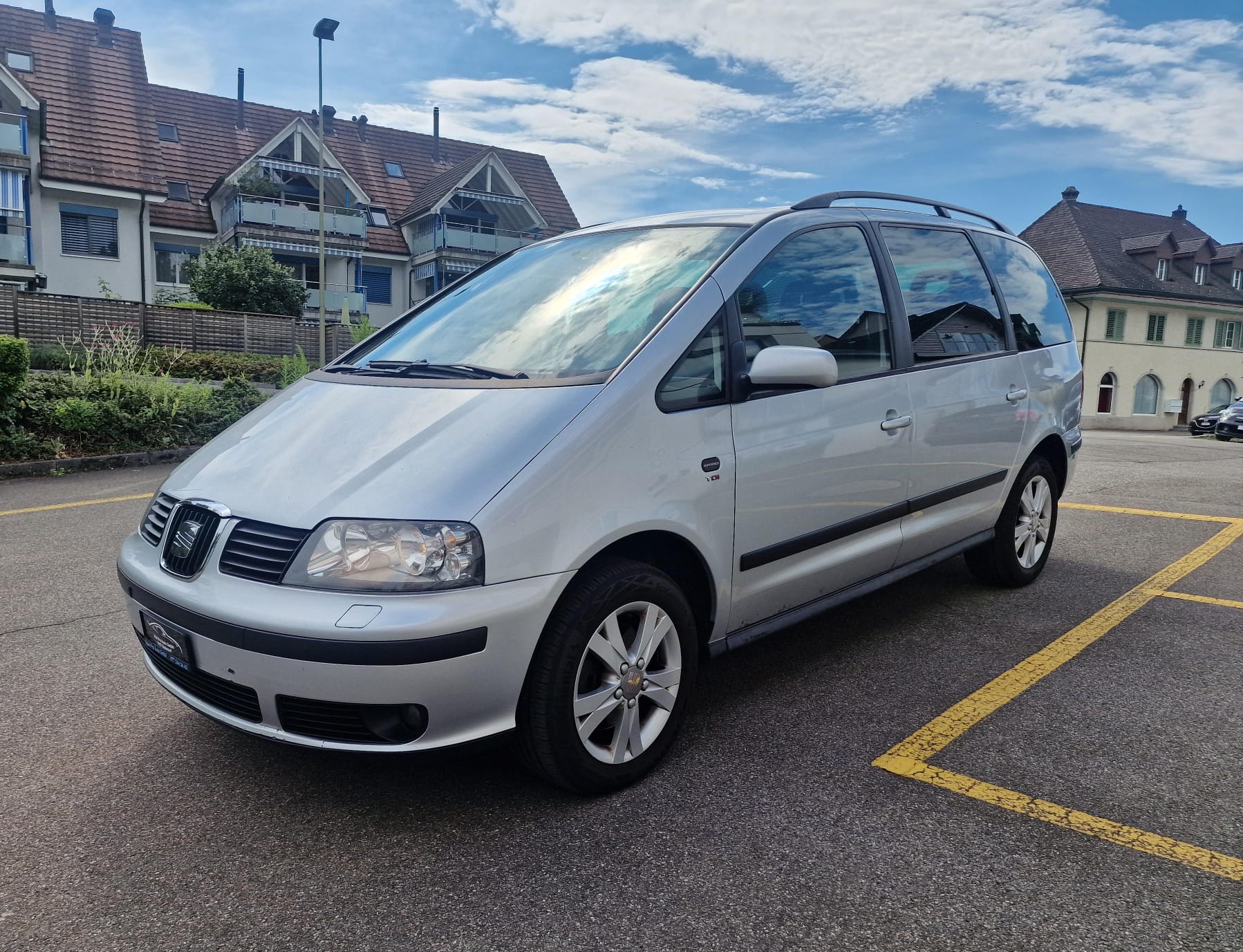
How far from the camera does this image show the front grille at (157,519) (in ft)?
9.25

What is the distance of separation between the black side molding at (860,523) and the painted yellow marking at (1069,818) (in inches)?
28.5

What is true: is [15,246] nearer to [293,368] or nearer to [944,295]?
[293,368]

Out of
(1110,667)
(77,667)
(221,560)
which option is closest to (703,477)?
(221,560)

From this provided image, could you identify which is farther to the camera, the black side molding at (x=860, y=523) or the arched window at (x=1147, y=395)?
the arched window at (x=1147, y=395)

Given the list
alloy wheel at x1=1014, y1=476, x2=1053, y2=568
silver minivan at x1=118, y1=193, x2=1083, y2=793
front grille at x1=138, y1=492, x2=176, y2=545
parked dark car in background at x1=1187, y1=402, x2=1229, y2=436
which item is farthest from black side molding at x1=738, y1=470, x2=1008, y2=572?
parked dark car in background at x1=1187, y1=402, x2=1229, y2=436

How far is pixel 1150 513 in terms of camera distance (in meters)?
7.29

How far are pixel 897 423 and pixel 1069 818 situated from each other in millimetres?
1568

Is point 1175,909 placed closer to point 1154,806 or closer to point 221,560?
point 1154,806

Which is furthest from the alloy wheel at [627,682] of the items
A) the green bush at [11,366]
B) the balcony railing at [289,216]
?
the balcony railing at [289,216]

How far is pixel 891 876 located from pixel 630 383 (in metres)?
1.47

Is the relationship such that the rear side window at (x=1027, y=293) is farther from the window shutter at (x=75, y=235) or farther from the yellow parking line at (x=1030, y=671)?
the window shutter at (x=75, y=235)

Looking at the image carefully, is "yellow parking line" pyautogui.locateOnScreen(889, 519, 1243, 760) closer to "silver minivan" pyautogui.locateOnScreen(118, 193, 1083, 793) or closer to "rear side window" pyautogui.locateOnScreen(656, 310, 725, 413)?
"silver minivan" pyautogui.locateOnScreen(118, 193, 1083, 793)

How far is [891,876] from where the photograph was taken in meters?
2.31

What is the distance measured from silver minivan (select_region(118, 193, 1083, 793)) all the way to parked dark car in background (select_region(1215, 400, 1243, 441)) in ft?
84.2
